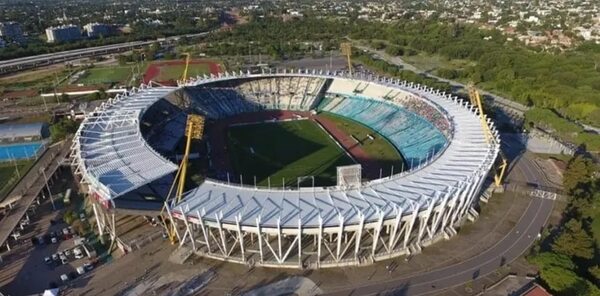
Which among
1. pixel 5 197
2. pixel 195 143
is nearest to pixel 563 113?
pixel 195 143

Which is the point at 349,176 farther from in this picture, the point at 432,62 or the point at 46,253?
the point at 432,62

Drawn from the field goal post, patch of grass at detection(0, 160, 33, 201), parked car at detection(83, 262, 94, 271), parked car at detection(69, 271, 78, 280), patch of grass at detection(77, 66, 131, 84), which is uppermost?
the field goal post

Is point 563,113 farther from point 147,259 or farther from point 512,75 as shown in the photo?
point 147,259

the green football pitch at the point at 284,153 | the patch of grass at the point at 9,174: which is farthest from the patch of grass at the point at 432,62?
the patch of grass at the point at 9,174

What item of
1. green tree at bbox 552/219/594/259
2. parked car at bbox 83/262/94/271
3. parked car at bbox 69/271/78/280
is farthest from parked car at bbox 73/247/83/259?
green tree at bbox 552/219/594/259

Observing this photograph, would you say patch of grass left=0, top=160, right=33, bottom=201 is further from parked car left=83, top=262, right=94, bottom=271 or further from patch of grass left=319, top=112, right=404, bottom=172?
patch of grass left=319, top=112, right=404, bottom=172

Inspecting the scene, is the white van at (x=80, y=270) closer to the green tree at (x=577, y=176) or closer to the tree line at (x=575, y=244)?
the tree line at (x=575, y=244)
